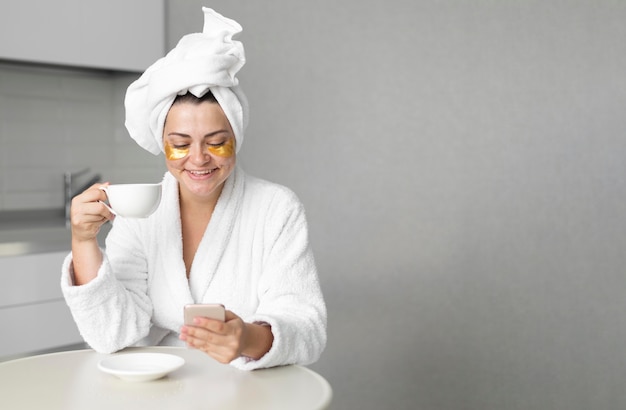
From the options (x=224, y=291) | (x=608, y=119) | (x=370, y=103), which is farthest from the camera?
(x=370, y=103)

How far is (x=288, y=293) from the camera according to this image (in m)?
1.88

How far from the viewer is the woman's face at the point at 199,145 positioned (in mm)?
1885

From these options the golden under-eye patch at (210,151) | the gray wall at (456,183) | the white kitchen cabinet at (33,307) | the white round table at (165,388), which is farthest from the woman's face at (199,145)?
the white kitchen cabinet at (33,307)

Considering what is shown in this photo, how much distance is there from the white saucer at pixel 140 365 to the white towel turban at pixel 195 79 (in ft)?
1.82

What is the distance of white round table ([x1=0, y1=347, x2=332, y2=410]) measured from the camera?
1.45 m

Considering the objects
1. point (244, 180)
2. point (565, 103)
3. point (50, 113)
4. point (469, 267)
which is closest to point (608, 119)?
point (565, 103)

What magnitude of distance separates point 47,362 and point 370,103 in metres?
1.92

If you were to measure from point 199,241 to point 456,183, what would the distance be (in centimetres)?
132

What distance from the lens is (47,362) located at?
5.71 ft

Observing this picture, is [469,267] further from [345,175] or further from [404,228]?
[345,175]

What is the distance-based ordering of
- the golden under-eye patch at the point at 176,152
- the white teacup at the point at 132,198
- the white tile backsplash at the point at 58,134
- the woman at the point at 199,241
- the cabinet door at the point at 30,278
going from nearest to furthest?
the white teacup at the point at 132,198, the woman at the point at 199,241, the golden under-eye patch at the point at 176,152, the cabinet door at the point at 30,278, the white tile backsplash at the point at 58,134

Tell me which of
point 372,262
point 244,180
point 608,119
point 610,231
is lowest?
point 372,262

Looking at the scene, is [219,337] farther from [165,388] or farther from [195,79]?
[195,79]

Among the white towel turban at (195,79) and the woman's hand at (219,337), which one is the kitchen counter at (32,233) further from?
the woman's hand at (219,337)
